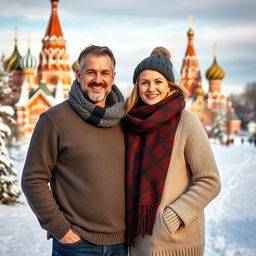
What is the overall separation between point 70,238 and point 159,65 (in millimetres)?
1169

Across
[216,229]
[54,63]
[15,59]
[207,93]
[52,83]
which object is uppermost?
[15,59]

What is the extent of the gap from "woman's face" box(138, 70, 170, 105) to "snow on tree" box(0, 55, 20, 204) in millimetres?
6349

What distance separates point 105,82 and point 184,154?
654 millimetres

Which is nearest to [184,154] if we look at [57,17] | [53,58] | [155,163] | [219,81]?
[155,163]

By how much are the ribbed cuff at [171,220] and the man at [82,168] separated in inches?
11.0

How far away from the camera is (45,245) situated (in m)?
6.11

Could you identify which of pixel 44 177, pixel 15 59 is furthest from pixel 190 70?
pixel 44 177

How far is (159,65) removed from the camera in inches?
114

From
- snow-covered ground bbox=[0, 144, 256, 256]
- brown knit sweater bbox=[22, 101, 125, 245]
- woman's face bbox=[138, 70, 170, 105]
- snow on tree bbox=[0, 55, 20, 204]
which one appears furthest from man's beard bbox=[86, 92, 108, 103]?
snow on tree bbox=[0, 55, 20, 204]

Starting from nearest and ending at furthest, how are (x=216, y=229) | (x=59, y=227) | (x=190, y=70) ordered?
1. (x=59, y=227)
2. (x=216, y=229)
3. (x=190, y=70)

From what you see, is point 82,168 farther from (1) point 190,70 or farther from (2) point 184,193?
(1) point 190,70

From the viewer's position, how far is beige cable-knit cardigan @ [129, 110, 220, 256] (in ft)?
9.25

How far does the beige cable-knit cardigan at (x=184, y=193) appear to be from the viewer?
282cm

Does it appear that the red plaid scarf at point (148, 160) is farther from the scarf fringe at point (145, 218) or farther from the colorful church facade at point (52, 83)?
the colorful church facade at point (52, 83)
